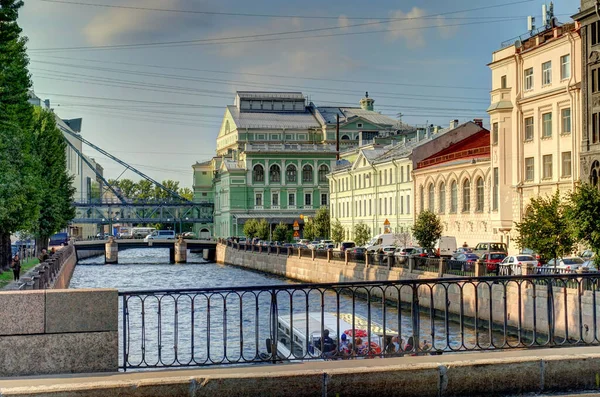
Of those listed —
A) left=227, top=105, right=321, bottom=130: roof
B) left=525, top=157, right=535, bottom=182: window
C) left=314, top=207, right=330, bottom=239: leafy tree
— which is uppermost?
left=227, top=105, right=321, bottom=130: roof

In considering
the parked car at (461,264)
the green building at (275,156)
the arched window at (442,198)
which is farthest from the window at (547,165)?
the green building at (275,156)

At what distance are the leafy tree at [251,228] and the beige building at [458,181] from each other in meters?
37.7

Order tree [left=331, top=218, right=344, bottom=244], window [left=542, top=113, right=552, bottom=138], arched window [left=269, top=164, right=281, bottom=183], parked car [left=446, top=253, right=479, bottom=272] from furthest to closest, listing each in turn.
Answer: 1. arched window [left=269, top=164, right=281, bottom=183]
2. tree [left=331, top=218, right=344, bottom=244]
3. window [left=542, top=113, right=552, bottom=138]
4. parked car [left=446, top=253, right=479, bottom=272]

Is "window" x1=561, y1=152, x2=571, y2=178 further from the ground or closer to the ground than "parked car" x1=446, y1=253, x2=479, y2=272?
further from the ground

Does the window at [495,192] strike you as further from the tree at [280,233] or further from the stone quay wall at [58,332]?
the tree at [280,233]

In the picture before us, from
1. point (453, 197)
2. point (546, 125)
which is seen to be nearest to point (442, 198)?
point (453, 197)

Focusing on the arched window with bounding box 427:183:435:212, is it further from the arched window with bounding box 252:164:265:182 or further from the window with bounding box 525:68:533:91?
the arched window with bounding box 252:164:265:182

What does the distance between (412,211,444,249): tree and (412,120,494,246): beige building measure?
2595 millimetres

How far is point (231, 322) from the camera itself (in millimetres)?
37438

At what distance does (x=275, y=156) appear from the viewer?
120m

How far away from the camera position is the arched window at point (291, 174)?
121 metres

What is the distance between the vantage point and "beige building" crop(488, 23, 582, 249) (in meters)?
47.1

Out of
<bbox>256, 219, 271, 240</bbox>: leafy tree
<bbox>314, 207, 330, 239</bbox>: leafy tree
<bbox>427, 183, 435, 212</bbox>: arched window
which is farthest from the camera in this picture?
<bbox>256, 219, 271, 240</bbox>: leafy tree

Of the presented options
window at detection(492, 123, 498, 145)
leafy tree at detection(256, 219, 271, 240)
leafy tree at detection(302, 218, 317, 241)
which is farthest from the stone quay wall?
leafy tree at detection(256, 219, 271, 240)
